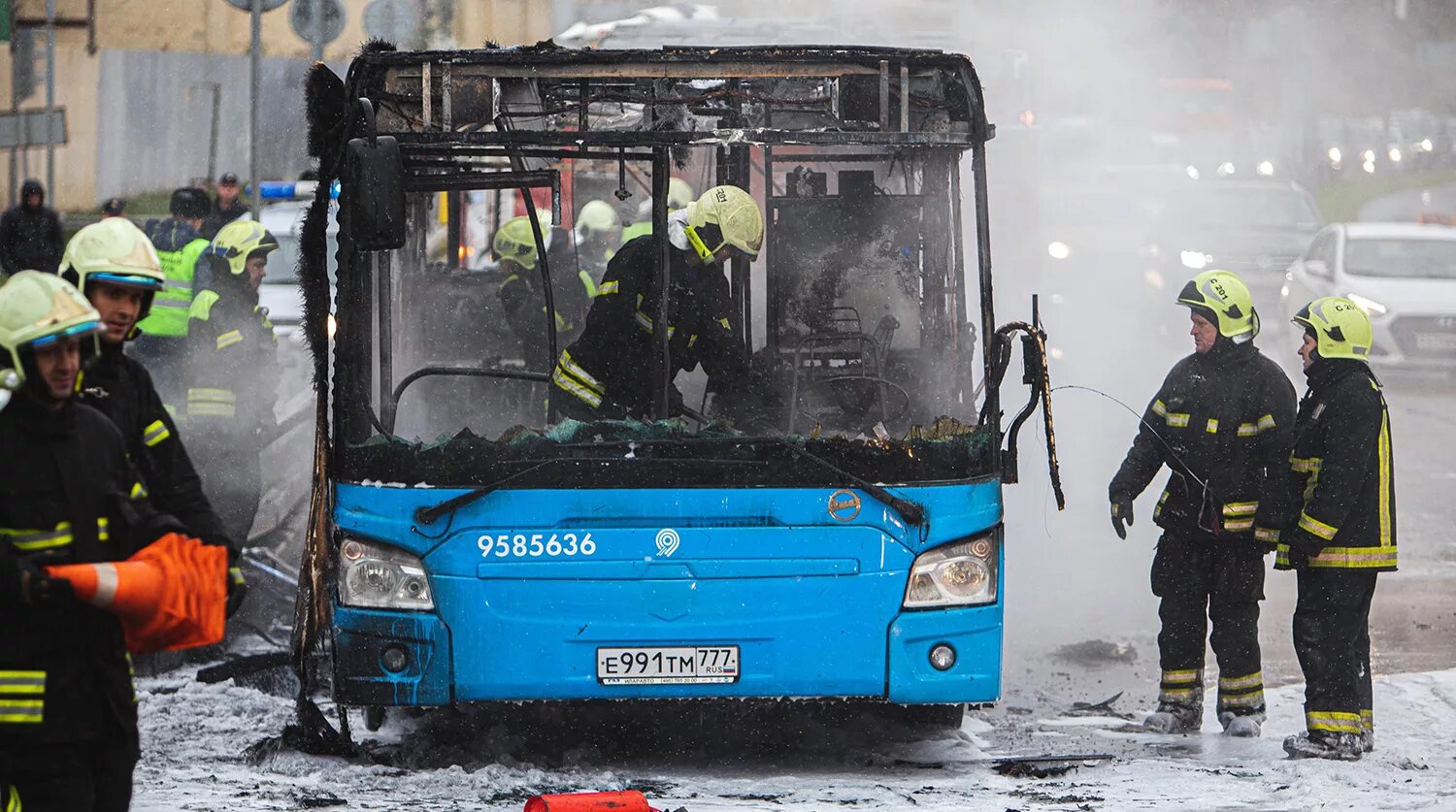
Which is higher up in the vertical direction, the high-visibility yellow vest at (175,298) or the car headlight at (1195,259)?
the car headlight at (1195,259)

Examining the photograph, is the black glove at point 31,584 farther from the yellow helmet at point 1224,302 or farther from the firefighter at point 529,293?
the yellow helmet at point 1224,302

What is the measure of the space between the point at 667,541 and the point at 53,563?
8.42 ft

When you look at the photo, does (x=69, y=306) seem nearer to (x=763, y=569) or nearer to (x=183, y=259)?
(x=763, y=569)

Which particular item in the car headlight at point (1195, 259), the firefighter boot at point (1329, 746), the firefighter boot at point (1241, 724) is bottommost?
the firefighter boot at point (1241, 724)

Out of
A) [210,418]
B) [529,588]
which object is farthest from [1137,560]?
[529,588]

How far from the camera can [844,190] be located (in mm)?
7668

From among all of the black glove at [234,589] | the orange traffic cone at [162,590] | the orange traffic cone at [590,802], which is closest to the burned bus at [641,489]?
the orange traffic cone at [590,802]

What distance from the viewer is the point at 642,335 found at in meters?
6.89

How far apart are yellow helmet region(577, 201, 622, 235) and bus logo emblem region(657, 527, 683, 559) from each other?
5.22 metres

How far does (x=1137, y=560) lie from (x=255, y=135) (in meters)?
7.99

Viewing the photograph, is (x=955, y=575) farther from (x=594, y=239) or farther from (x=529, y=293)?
(x=594, y=239)

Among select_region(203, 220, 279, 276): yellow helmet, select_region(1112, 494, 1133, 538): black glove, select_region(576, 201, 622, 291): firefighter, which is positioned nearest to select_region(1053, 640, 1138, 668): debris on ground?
Result: select_region(1112, 494, 1133, 538): black glove

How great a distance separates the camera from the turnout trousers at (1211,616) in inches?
294

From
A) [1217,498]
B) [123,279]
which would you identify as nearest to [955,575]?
[1217,498]
